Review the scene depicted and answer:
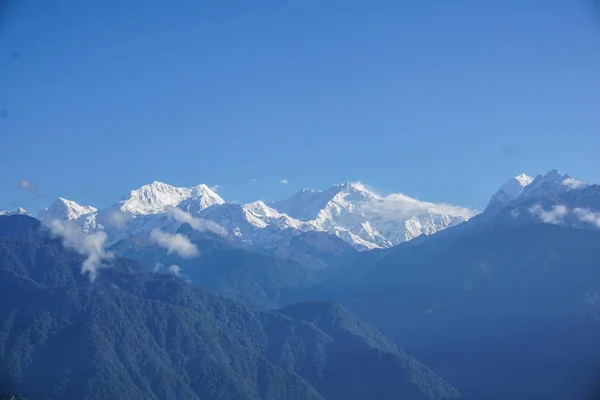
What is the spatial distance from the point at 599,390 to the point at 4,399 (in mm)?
105132

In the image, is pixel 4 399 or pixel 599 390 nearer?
pixel 4 399

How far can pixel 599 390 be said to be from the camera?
18012 centimetres

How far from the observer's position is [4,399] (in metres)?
146
